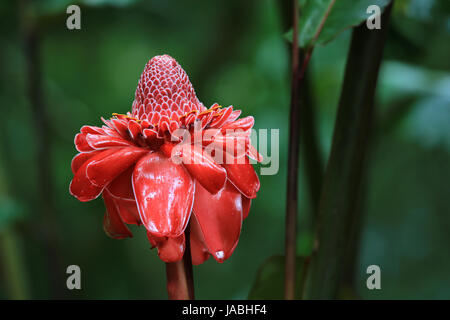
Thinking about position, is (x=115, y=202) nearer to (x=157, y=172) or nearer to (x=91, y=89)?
(x=157, y=172)

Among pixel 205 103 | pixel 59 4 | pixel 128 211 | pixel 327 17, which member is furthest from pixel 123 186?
pixel 205 103

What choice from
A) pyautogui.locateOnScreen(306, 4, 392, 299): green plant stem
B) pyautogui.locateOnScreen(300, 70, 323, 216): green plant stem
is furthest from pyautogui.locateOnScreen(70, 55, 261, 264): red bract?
pyautogui.locateOnScreen(300, 70, 323, 216): green plant stem

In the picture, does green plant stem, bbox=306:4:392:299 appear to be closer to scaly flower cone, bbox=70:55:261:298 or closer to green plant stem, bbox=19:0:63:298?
scaly flower cone, bbox=70:55:261:298

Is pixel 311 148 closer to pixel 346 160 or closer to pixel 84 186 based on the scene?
pixel 346 160

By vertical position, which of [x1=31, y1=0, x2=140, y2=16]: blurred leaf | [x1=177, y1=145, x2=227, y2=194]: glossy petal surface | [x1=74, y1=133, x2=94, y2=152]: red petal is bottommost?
[x1=177, y1=145, x2=227, y2=194]: glossy petal surface

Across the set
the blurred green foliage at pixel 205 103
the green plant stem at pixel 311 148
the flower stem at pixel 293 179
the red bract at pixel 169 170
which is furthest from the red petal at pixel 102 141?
the blurred green foliage at pixel 205 103
